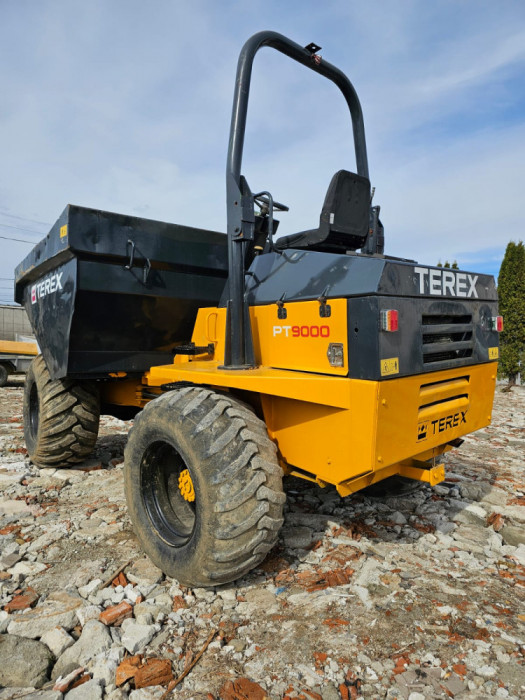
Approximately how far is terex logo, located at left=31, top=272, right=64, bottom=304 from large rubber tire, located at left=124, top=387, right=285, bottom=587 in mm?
1654

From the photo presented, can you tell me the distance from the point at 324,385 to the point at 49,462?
131 inches

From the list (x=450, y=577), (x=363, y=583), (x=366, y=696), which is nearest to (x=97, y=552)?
(x=363, y=583)

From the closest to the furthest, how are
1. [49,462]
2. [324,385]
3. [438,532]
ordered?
[324,385] < [438,532] < [49,462]

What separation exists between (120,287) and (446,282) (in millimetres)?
2282

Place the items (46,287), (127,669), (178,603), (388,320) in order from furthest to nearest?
(46,287) < (178,603) < (388,320) < (127,669)

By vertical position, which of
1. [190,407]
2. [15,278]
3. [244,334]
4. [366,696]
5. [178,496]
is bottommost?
[366,696]

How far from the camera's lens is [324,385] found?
7.47 ft

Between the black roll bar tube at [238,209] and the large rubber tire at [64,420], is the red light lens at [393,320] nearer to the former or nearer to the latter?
the black roll bar tube at [238,209]

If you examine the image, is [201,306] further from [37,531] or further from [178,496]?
[37,531]

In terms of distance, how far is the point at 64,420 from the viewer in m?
4.26

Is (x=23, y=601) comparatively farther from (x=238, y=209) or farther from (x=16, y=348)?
(x=16, y=348)

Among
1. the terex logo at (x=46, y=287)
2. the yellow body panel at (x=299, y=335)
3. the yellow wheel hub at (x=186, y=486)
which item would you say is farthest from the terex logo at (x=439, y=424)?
the terex logo at (x=46, y=287)

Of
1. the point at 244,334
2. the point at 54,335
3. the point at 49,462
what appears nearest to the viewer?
the point at 244,334

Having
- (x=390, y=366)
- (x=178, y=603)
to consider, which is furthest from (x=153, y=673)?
(x=390, y=366)
